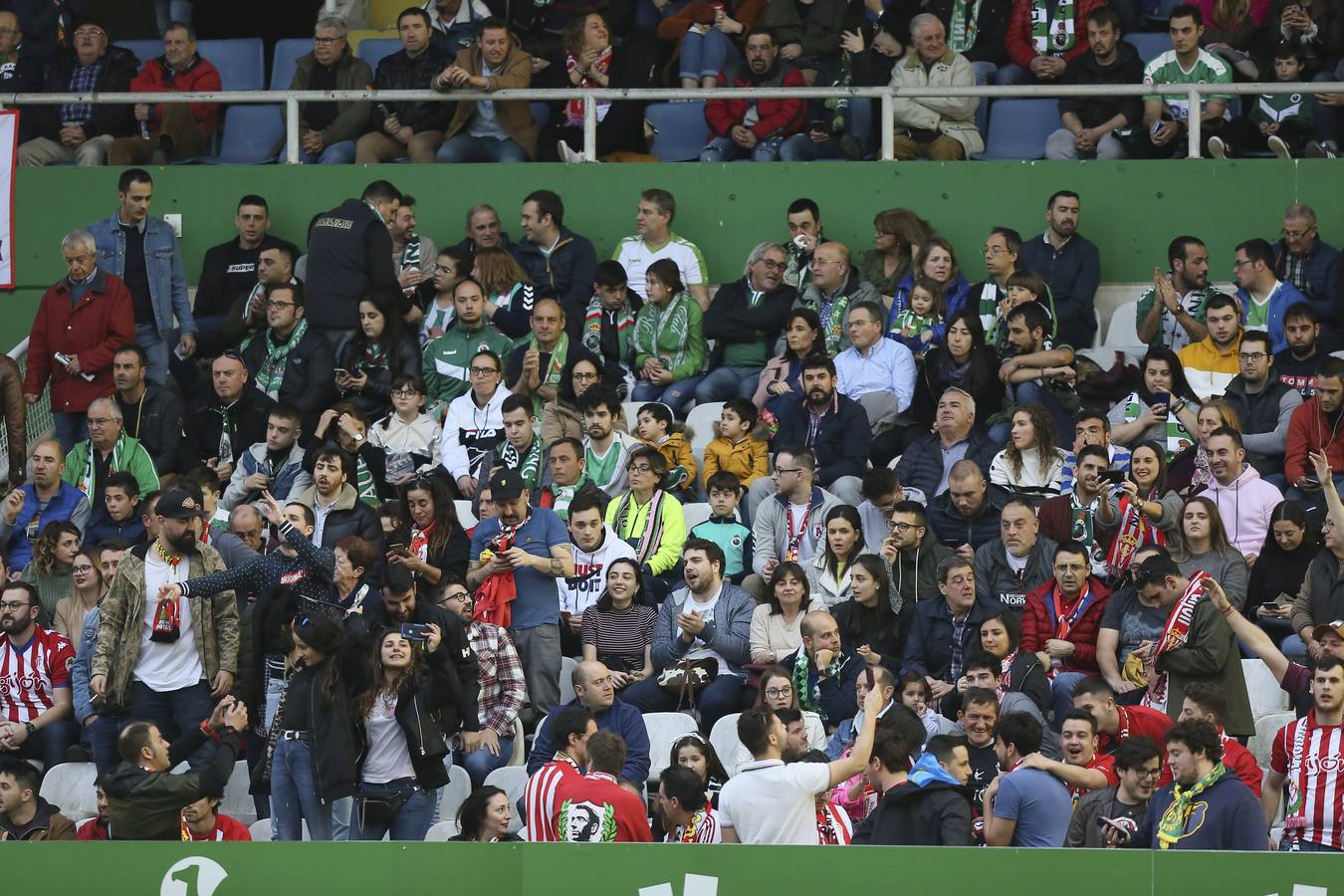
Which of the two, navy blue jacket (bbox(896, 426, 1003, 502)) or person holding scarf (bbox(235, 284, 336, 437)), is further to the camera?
person holding scarf (bbox(235, 284, 336, 437))

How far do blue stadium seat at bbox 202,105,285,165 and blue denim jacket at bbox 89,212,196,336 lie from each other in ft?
6.35

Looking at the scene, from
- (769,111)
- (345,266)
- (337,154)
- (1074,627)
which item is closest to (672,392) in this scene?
(345,266)

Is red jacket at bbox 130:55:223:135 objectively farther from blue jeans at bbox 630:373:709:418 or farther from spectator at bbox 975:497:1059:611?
spectator at bbox 975:497:1059:611

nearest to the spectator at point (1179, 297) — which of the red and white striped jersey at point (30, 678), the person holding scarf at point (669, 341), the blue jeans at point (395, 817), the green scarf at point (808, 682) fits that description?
the person holding scarf at point (669, 341)

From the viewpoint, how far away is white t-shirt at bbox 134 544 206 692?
11.1m

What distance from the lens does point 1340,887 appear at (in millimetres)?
7898

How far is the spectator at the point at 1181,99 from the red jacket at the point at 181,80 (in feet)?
22.3

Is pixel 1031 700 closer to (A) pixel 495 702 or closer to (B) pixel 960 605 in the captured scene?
(B) pixel 960 605

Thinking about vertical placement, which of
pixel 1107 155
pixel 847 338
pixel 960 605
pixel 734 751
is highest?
pixel 1107 155

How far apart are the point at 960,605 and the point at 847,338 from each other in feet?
10.4

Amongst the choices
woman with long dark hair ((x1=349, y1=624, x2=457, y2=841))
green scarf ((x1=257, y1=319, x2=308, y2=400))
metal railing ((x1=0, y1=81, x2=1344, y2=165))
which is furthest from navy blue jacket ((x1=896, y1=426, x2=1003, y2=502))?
green scarf ((x1=257, y1=319, x2=308, y2=400))

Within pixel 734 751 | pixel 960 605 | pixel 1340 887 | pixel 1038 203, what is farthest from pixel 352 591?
pixel 1038 203

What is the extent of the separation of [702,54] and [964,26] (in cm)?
192

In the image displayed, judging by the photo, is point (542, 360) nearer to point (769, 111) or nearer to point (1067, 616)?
point (769, 111)
